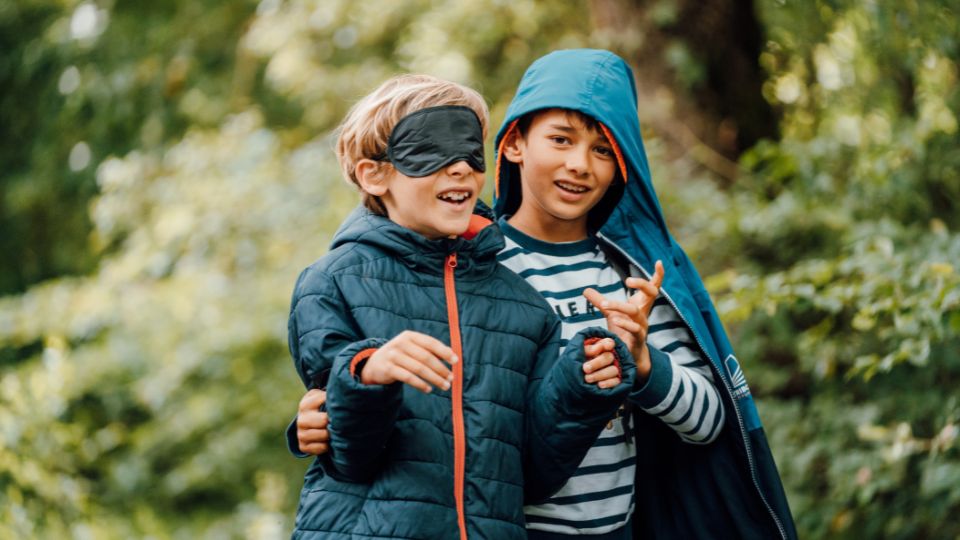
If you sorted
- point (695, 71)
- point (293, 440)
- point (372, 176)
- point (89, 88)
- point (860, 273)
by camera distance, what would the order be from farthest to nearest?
point (89, 88) → point (695, 71) → point (860, 273) → point (372, 176) → point (293, 440)

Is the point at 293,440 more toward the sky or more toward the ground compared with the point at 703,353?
more toward the ground

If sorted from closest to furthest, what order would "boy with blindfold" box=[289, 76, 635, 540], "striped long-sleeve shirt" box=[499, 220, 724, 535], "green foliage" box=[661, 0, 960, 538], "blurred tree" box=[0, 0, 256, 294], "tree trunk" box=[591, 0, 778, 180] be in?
1. "boy with blindfold" box=[289, 76, 635, 540]
2. "striped long-sleeve shirt" box=[499, 220, 724, 535]
3. "green foliage" box=[661, 0, 960, 538]
4. "tree trunk" box=[591, 0, 778, 180]
5. "blurred tree" box=[0, 0, 256, 294]

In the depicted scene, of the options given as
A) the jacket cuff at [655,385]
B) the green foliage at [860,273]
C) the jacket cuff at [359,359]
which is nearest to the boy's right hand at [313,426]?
the jacket cuff at [359,359]

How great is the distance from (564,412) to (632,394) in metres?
0.25

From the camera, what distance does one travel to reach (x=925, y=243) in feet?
11.5

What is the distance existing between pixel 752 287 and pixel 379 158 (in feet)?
5.05

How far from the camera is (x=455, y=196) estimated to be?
6.70ft

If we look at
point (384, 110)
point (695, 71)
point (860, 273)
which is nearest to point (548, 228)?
point (384, 110)

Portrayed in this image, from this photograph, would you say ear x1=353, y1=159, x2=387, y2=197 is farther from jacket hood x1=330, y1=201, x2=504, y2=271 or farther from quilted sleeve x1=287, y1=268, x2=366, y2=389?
quilted sleeve x1=287, y1=268, x2=366, y2=389

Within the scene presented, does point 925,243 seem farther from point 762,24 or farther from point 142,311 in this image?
point 142,311

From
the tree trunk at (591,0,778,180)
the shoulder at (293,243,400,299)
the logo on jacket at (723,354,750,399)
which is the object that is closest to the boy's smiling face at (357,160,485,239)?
the shoulder at (293,243,400,299)

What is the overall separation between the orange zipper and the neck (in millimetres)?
384

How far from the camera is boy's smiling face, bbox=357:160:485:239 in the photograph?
2012mm

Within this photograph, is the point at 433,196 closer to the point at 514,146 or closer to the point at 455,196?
the point at 455,196
